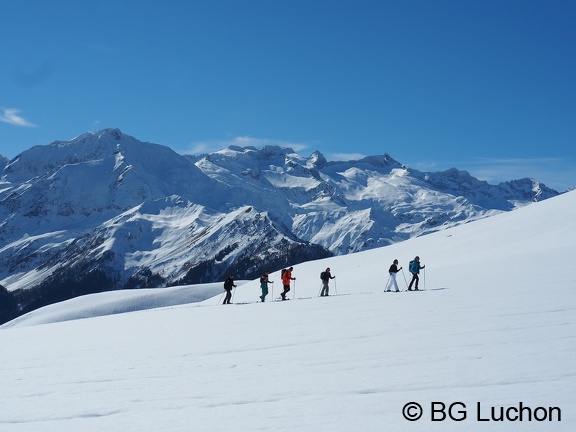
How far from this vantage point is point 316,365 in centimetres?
1183

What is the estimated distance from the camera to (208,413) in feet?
30.2

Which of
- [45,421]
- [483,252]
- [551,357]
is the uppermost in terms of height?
[483,252]

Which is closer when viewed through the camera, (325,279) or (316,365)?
(316,365)

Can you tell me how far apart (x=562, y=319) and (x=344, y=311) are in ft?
26.3

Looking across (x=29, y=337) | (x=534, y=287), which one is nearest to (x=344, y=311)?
(x=534, y=287)

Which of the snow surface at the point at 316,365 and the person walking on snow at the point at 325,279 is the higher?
the person walking on snow at the point at 325,279

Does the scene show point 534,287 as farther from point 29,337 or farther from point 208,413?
point 29,337

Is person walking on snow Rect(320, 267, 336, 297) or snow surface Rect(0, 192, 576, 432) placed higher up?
person walking on snow Rect(320, 267, 336, 297)

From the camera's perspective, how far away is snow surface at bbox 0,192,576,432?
8812mm

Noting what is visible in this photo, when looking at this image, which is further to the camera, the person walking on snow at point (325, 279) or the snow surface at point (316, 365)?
the person walking on snow at point (325, 279)

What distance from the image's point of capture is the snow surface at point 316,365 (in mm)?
8812

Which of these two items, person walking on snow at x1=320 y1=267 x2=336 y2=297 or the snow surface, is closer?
the snow surface

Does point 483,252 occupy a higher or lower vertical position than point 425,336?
higher

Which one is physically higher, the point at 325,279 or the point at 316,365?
the point at 325,279
